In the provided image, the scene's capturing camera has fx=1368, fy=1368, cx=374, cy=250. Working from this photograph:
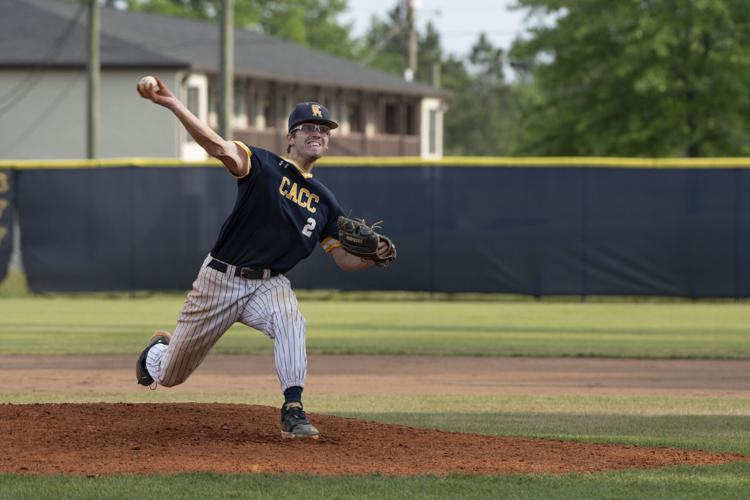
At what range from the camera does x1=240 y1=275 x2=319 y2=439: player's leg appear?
6832mm

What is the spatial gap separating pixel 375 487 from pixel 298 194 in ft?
5.74

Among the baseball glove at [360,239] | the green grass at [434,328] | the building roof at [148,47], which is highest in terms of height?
the building roof at [148,47]

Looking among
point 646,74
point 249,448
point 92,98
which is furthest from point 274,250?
point 646,74

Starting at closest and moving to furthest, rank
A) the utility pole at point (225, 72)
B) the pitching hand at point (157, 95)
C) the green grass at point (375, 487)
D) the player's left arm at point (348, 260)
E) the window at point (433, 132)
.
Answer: the green grass at point (375, 487) → the pitching hand at point (157, 95) → the player's left arm at point (348, 260) → the utility pole at point (225, 72) → the window at point (433, 132)

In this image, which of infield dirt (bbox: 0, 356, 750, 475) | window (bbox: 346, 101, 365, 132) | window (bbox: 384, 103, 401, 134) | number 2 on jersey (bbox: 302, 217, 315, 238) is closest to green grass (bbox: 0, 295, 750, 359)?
infield dirt (bbox: 0, 356, 750, 475)

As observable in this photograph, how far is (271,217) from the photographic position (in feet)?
22.5

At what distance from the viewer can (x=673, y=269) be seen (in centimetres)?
2022

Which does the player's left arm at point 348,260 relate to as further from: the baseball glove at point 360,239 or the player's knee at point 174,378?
the player's knee at point 174,378

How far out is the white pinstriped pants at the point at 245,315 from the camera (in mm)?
6863

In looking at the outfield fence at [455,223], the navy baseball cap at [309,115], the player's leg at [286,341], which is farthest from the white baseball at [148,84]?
the outfield fence at [455,223]

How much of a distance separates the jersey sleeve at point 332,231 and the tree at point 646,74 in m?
24.1

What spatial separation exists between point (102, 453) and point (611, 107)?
26.8m

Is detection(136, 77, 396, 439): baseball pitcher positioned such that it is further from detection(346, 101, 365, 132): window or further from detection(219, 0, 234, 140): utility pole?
detection(346, 101, 365, 132): window

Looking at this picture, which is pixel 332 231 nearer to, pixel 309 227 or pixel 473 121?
pixel 309 227
